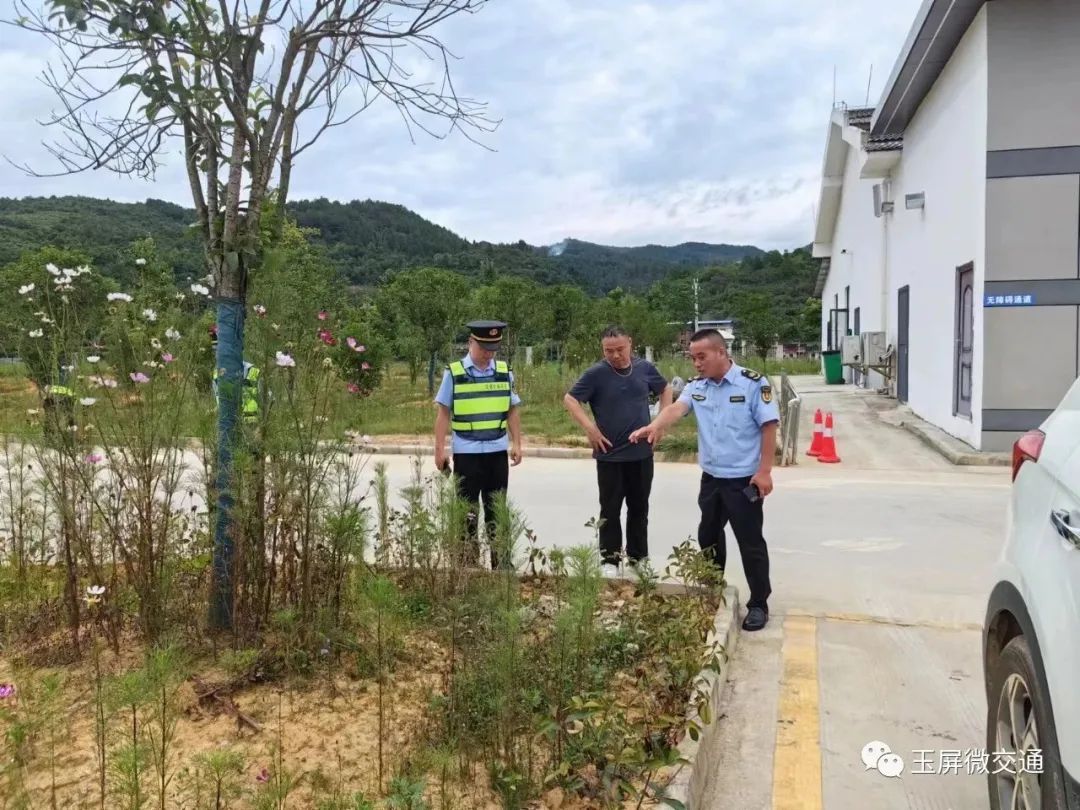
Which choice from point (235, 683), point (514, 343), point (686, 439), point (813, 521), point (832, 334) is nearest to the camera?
point (235, 683)

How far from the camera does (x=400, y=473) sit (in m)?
10.5

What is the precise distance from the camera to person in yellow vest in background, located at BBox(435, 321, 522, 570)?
5.03 metres

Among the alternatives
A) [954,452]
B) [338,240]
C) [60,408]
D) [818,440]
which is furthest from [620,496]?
[338,240]

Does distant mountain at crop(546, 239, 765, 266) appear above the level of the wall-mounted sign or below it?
above

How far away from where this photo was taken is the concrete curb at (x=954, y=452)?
10.3 meters

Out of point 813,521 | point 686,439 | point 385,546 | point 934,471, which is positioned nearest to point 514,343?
point 686,439

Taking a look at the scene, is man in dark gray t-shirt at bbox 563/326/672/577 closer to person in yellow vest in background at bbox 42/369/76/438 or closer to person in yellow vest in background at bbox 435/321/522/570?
person in yellow vest in background at bbox 435/321/522/570

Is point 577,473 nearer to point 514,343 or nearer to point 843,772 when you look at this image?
point 843,772

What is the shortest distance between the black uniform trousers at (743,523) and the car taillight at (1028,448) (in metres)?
1.98

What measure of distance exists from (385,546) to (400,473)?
6348mm

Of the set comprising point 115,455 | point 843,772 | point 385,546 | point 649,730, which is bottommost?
point 843,772

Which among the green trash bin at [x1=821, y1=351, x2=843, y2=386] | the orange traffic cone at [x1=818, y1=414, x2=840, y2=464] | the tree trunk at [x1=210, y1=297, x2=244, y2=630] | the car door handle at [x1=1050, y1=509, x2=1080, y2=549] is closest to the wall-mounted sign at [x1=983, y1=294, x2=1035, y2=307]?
the orange traffic cone at [x1=818, y1=414, x2=840, y2=464]

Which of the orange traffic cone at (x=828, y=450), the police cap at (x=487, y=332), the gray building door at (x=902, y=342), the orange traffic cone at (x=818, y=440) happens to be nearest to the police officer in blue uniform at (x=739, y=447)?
the police cap at (x=487, y=332)

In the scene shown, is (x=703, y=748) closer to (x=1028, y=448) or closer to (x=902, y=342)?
(x=1028, y=448)
